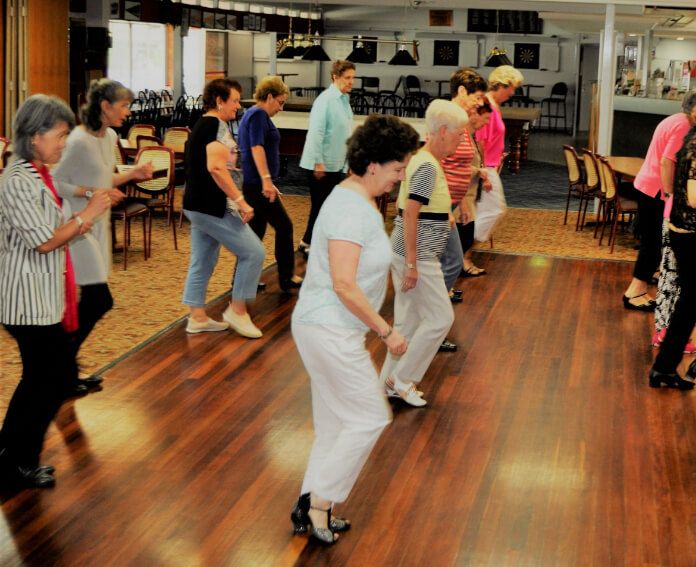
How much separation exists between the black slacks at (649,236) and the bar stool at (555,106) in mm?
18210

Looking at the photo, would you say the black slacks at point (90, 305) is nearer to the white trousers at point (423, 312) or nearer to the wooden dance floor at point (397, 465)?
the wooden dance floor at point (397, 465)

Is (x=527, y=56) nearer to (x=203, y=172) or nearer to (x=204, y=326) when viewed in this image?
(x=204, y=326)

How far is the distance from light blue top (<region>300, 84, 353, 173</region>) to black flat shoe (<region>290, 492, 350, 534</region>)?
4756mm

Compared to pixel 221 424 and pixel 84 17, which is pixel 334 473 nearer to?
pixel 221 424

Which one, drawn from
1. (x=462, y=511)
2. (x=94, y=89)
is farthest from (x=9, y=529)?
(x=94, y=89)

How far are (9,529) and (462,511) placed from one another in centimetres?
176

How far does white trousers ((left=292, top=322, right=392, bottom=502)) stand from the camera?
3.58m

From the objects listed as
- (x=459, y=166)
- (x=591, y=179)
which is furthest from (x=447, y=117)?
(x=591, y=179)

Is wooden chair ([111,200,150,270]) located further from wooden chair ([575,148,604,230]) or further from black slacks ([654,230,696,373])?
black slacks ([654,230,696,373])

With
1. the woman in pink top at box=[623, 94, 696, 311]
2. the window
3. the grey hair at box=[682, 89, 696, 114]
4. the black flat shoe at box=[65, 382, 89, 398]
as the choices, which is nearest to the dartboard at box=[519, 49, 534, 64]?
the window

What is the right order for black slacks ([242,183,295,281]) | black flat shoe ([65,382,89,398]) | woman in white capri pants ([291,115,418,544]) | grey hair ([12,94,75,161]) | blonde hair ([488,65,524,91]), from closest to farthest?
woman in white capri pants ([291,115,418,544]) < grey hair ([12,94,75,161]) < black flat shoe ([65,382,89,398]) < black slacks ([242,183,295,281]) < blonde hair ([488,65,524,91])

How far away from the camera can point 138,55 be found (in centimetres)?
2022

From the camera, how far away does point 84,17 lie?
15414 millimetres

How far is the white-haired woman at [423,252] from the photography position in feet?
16.6
